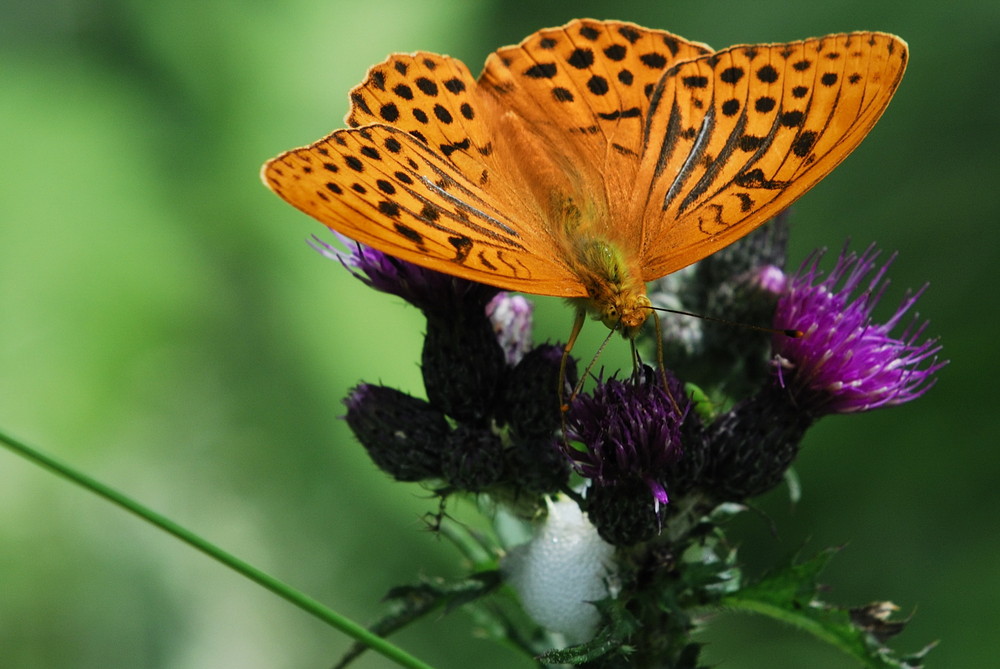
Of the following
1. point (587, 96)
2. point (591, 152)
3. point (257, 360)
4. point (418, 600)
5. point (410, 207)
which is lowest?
point (257, 360)

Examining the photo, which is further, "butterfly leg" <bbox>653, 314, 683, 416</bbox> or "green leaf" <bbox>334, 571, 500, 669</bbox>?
"green leaf" <bbox>334, 571, 500, 669</bbox>

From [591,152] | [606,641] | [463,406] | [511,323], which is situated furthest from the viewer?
[511,323]

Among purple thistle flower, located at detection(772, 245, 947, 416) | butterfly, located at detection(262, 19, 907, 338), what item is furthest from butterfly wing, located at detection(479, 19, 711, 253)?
purple thistle flower, located at detection(772, 245, 947, 416)

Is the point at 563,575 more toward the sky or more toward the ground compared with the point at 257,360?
more toward the sky

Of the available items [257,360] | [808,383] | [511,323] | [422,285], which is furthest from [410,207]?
[257,360]

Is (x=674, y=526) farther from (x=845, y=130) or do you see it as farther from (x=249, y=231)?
(x=249, y=231)

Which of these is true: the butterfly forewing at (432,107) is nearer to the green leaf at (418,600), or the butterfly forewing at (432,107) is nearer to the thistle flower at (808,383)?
the thistle flower at (808,383)

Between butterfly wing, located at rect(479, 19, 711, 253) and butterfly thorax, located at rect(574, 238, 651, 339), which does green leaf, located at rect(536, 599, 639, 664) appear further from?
butterfly wing, located at rect(479, 19, 711, 253)

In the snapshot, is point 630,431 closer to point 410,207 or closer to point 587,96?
point 410,207
